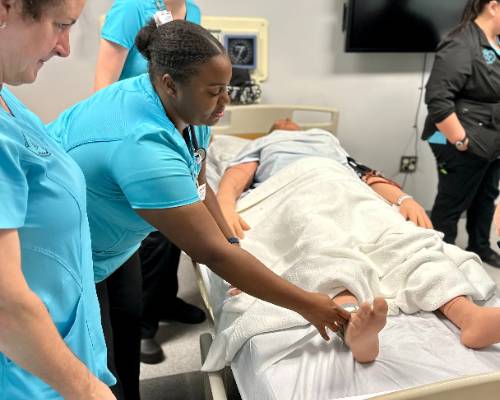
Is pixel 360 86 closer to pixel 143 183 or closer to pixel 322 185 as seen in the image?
pixel 322 185

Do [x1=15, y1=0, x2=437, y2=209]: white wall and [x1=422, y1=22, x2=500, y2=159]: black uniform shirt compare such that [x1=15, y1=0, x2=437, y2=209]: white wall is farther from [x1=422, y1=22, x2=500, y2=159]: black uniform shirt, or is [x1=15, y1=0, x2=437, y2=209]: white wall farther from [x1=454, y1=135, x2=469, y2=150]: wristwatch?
[x1=454, y1=135, x2=469, y2=150]: wristwatch

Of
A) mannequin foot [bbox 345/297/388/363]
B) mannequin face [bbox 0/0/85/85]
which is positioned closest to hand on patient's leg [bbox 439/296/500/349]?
mannequin foot [bbox 345/297/388/363]

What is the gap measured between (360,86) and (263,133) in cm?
81

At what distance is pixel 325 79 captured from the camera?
313 cm

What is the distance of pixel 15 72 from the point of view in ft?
2.05

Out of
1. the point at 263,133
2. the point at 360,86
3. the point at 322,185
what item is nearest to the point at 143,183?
the point at 322,185

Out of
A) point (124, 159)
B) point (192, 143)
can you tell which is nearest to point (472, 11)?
point (192, 143)

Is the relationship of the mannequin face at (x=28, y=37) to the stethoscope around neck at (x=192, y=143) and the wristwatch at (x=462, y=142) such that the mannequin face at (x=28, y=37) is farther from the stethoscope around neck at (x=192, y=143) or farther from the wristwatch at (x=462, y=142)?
the wristwatch at (x=462, y=142)

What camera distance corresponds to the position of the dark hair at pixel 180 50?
1000 mm

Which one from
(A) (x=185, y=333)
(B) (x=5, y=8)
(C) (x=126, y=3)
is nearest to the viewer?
(B) (x=5, y=8)

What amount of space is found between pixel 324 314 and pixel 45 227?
0.69 m

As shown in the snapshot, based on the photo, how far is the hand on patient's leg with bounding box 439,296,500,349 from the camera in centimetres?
119

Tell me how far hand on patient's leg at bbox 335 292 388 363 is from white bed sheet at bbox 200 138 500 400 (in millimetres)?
37

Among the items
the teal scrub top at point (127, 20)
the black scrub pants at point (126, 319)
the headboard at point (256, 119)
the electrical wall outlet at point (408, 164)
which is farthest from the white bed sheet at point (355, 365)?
the electrical wall outlet at point (408, 164)
